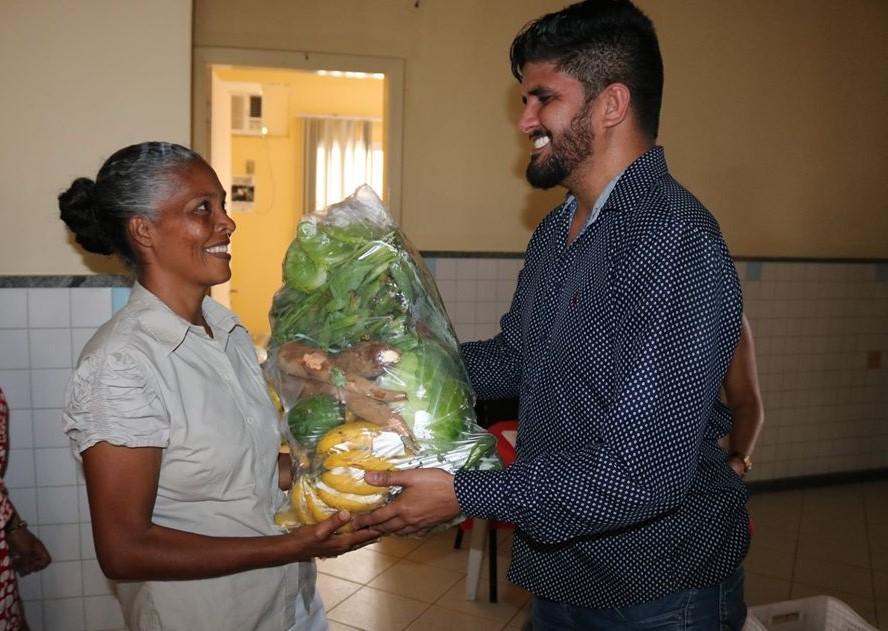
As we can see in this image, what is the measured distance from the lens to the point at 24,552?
7.11 feet

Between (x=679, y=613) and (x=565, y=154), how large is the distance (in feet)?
2.90

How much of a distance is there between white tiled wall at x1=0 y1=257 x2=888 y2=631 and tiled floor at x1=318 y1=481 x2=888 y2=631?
56cm

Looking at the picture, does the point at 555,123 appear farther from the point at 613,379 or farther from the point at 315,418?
the point at 315,418

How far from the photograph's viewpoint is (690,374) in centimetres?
117

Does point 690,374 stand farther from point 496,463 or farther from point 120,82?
point 120,82

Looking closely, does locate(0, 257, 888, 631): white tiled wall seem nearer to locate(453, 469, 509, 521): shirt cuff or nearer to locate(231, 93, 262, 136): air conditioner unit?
locate(453, 469, 509, 521): shirt cuff

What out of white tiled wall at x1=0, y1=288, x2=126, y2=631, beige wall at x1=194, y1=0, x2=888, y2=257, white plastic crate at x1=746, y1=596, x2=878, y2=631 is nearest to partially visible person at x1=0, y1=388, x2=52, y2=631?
white tiled wall at x1=0, y1=288, x2=126, y2=631

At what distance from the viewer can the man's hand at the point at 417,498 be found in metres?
1.20

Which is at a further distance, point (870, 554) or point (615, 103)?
point (870, 554)

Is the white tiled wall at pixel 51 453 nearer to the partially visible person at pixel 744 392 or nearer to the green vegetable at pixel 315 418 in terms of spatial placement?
the green vegetable at pixel 315 418

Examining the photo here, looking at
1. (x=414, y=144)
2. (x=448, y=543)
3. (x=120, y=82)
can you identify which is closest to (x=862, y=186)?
(x=414, y=144)

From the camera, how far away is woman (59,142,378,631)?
4.05 feet

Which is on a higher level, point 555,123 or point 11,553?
point 555,123

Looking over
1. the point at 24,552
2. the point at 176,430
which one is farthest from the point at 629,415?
the point at 24,552
